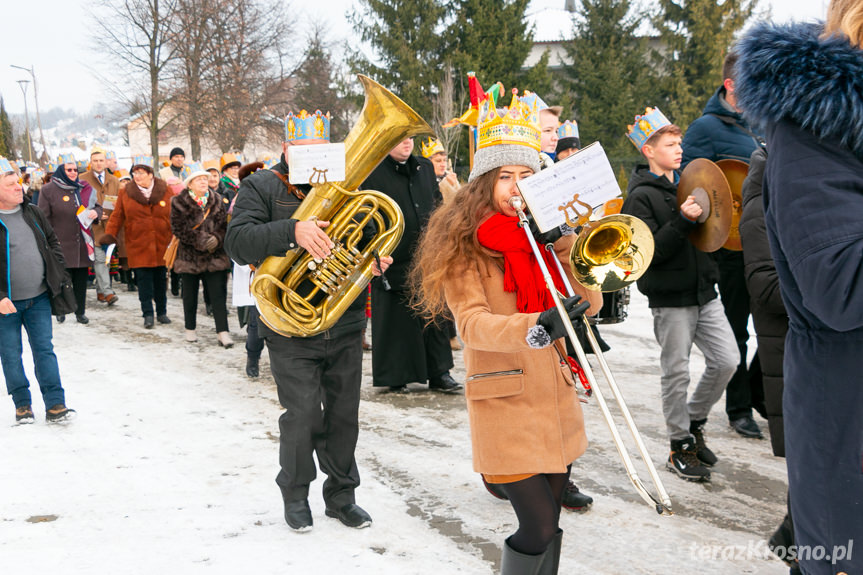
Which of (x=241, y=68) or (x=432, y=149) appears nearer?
(x=432, y=149)

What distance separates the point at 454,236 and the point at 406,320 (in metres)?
4.02

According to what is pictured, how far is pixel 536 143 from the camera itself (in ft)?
9.57

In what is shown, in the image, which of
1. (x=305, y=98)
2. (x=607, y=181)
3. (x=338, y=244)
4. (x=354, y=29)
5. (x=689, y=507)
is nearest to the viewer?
(x=607, y=181)

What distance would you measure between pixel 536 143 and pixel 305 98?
36.0 meters

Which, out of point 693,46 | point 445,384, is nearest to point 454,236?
point 445,384

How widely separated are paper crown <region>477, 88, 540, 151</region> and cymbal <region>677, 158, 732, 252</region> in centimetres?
182

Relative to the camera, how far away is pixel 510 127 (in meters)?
2.83

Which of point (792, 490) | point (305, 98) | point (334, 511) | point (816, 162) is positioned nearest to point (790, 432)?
point (792, 490)

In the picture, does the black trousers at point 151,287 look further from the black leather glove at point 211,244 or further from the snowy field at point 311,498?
the snowy field at point 311,498

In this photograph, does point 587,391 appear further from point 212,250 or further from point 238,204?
point 212,250

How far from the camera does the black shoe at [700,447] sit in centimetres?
480

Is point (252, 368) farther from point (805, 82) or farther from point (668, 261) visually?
point (805, 82)

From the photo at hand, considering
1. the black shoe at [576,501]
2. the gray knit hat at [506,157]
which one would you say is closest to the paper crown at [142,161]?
the black shoe at [576,501]

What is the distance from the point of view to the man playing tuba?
3.99 meters
